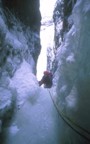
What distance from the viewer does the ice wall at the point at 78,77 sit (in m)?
3.88

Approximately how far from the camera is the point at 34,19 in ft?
40.2

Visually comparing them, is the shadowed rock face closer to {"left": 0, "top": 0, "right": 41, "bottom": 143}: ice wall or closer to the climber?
{"left": 0, "top": 0, "right": 41, "bottom": 143}: ice wall

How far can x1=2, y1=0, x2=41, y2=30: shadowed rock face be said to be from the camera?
31.0 ft

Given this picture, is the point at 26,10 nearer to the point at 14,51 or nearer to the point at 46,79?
the point at 46,79

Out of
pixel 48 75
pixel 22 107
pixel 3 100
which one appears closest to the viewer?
pixel 3 100

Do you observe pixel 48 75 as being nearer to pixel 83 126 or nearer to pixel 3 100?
pixel 3 100

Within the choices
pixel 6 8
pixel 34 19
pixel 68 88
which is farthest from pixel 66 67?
pixel 34 19

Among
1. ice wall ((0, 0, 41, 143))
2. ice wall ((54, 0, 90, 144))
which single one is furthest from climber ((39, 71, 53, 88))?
ice wall ((54, 0, 90, 144))

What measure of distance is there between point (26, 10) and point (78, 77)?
8033mm

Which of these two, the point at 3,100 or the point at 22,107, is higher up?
the point at 3,100

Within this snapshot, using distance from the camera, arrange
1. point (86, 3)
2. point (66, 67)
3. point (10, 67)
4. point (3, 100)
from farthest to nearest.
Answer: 1. point (10, 67)
2. point (3, 100)
3. point (66, 67)
4. point (86, 3)

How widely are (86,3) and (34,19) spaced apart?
871cm

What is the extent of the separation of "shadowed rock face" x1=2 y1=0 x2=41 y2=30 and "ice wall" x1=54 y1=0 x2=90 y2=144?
5225mm

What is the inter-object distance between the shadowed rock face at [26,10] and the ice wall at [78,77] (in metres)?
5.23
